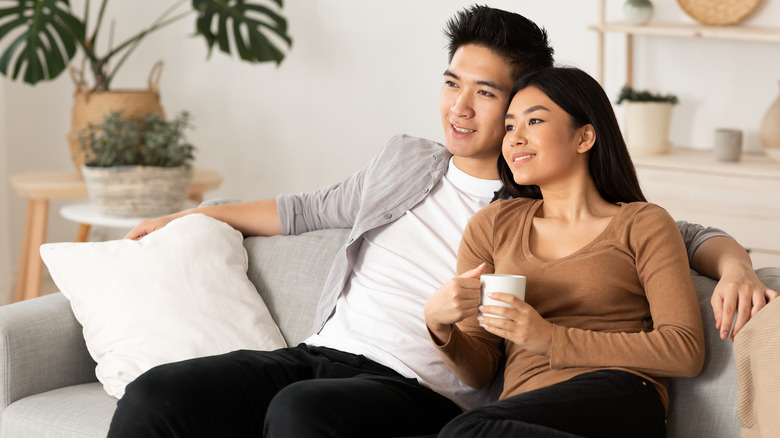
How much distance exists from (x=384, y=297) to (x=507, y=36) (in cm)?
57

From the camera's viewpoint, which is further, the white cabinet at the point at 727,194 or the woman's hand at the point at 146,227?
the white cabinet at the point at 727,194

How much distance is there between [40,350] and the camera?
77.0 inches

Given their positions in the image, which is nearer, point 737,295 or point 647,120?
point 737,295

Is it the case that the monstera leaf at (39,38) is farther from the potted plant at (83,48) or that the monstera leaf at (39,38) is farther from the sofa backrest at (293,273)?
the sofa backrest at (293,273)

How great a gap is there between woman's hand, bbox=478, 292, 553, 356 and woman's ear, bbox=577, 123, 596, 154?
0.35 metres

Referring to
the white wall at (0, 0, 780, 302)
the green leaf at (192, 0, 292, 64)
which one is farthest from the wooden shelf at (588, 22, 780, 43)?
the green leaf at (192, 0, 292, 64)

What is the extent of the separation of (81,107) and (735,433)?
2.61 metres

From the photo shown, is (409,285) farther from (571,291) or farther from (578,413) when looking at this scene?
(578,413)

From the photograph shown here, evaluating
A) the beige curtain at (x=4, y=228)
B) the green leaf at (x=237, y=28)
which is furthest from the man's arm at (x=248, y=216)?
the beige curtain at (x=4, y=228)

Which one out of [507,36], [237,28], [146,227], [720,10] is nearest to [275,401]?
[146,227]

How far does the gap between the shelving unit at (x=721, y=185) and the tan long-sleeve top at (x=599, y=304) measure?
1.70m

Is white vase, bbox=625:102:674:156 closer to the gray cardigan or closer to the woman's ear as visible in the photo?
the gray cardigan

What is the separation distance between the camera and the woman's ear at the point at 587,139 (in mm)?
1734

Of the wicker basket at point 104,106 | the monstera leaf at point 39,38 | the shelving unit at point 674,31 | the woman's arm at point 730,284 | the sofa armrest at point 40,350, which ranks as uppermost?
the monstera leaf at point 39,38
